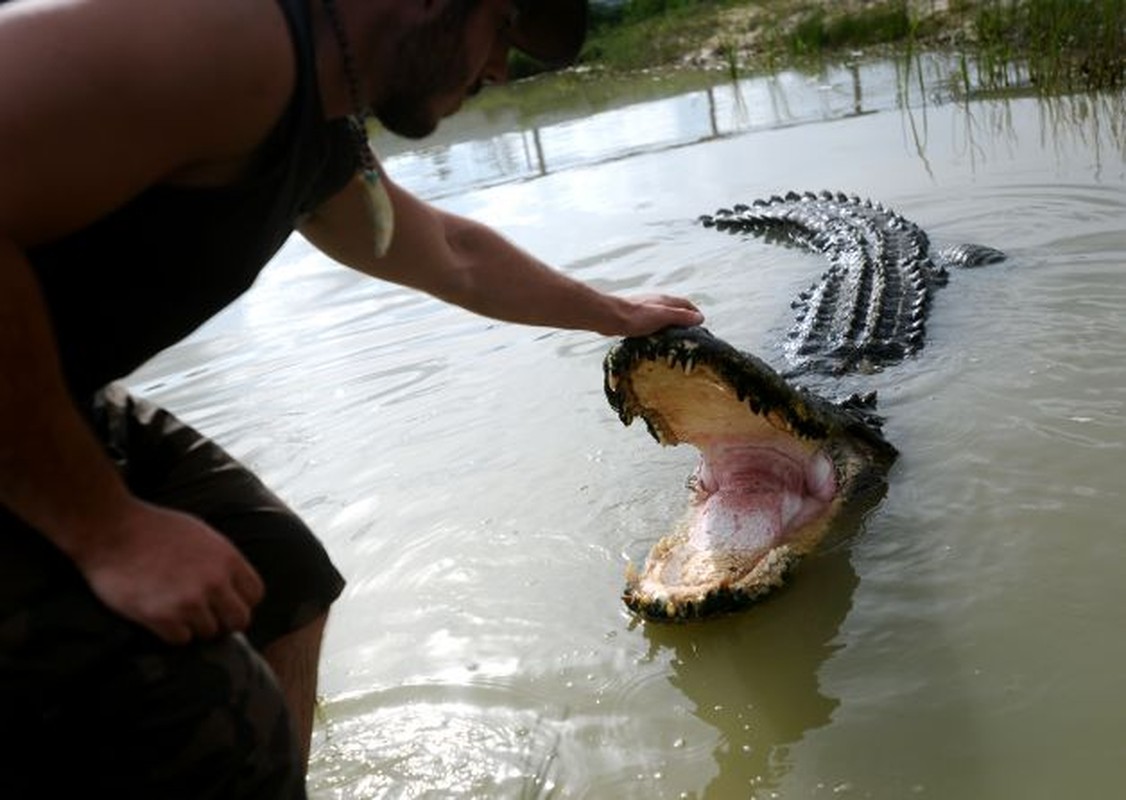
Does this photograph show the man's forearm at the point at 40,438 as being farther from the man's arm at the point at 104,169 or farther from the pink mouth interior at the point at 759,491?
the pink mouth interior at the point at 759,491

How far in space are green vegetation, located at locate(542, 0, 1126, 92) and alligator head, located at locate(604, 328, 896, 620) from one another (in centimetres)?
616

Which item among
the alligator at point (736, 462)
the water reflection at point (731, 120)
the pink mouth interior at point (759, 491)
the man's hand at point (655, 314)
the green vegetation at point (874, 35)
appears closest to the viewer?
the man's hand at point (655, 314)

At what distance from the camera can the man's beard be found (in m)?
1.36

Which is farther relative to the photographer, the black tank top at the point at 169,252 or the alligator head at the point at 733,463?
the alligator head at the point at 733,463

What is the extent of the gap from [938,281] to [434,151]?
8.28 metres

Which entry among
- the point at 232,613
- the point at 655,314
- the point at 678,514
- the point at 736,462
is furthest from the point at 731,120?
the point at 232,613

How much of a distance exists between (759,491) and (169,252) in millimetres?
1999

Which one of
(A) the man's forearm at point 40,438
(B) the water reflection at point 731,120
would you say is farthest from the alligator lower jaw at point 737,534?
(B) the water reflection at point 731,120

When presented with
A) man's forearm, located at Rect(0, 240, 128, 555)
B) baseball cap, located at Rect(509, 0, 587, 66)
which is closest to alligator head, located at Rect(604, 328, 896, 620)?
baseball cap, located at Rect(509, 0, 587, 66)

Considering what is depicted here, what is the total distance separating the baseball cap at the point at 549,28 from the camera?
156 centimetres

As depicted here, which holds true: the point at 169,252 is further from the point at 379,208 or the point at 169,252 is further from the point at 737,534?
the point at 737,534

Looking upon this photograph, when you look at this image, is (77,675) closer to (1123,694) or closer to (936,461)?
(1123,694)

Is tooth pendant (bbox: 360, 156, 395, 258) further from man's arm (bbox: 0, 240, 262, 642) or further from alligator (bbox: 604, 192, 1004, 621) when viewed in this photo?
alligator (bbox: 604, 192, 1004, 621)

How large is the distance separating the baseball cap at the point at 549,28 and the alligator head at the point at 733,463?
38.1 inches
